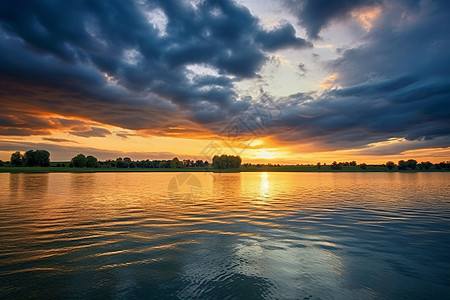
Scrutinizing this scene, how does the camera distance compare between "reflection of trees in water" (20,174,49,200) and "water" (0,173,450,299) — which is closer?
"water" (0,173,450,299)

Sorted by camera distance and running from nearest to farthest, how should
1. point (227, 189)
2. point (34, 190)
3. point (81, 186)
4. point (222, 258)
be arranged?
point (222, 258) < point (34, 190) < point (227, 189) < point (81, 186)

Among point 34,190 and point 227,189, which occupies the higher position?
point 34,190

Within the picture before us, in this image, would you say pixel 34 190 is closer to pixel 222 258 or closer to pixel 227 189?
pixel 227 189

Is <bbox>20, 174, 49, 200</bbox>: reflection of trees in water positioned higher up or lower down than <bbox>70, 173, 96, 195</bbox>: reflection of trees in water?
higher up

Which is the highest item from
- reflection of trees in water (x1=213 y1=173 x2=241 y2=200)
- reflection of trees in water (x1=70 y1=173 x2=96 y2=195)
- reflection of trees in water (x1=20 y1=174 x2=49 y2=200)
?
reflection of trees in water (x1=20 y1=174 x2=49 y2=200)

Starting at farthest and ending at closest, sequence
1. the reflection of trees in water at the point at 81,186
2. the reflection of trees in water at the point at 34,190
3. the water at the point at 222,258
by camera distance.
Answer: the reflection of trees in water at the point at 81,186, the reflection of trees in water at the point at 34,190, the water at the point at 222,258

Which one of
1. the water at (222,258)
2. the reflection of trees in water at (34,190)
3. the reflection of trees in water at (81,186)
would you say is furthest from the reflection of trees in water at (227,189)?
the reflection of trees in water at (34,190)

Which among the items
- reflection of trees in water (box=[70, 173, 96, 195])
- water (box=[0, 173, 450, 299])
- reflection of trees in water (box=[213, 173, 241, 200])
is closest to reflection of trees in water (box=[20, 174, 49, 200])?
reflection of trees in water (box=[70, 173, 96, 195])

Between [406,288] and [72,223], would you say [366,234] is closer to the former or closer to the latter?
[406,288]

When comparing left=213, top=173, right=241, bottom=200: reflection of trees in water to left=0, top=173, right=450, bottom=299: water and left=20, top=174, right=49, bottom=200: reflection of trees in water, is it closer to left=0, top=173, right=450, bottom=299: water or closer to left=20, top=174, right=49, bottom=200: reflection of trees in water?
left=0, top=173, right=450, bottom=299: water

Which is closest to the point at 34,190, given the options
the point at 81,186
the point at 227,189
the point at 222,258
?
the point at 81,186

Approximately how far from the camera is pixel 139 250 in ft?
40.2

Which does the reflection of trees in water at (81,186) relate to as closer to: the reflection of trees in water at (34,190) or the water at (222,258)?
the reflection of trees in water at (34,190)

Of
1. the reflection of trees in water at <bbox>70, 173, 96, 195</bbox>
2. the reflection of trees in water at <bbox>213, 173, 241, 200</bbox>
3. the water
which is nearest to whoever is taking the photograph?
the water
